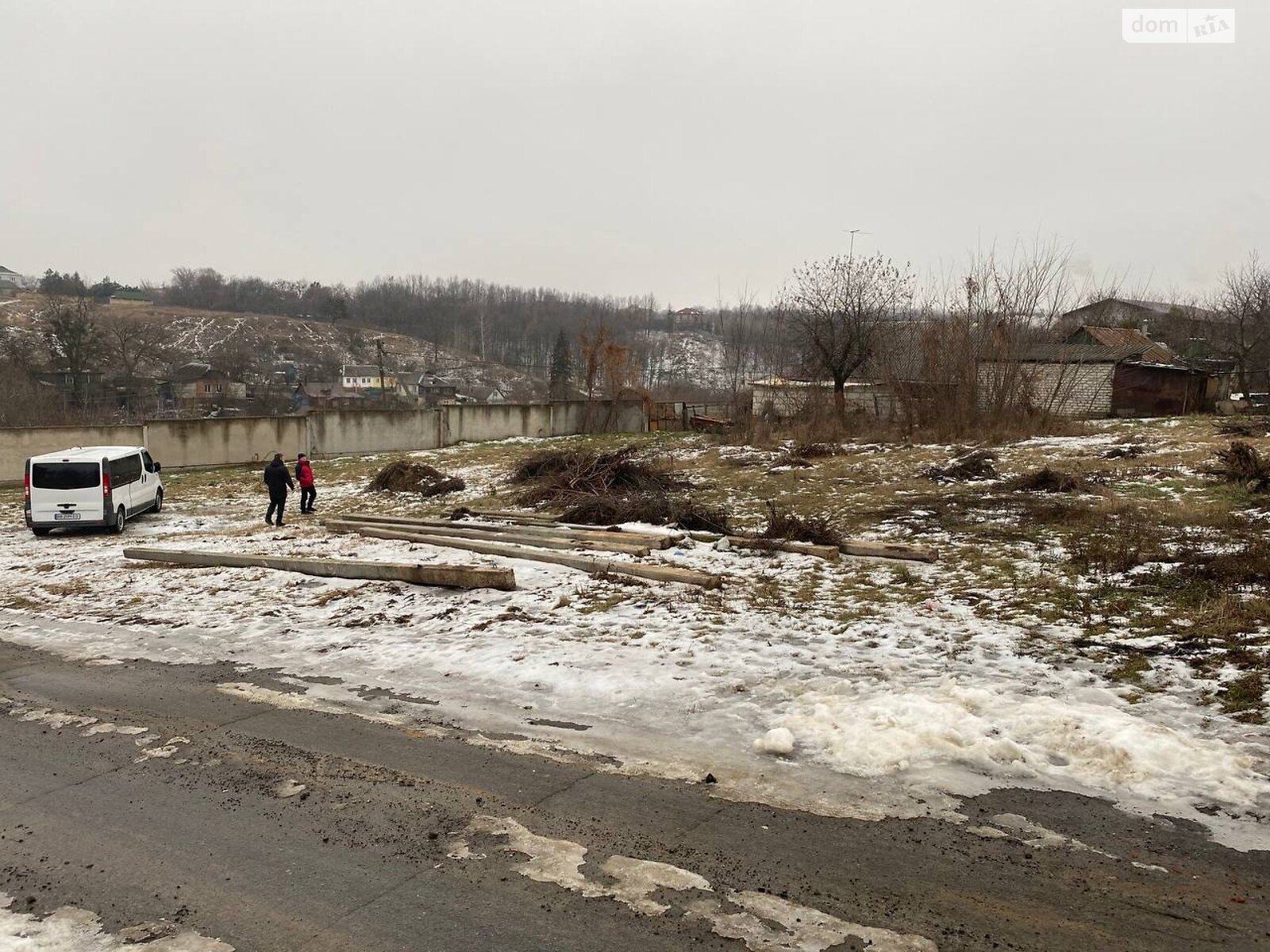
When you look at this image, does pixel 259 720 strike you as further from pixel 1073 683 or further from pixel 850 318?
pixel 850 318

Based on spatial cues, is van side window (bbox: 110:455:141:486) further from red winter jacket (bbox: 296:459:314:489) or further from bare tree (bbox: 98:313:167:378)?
bare tree (bbox: 98:313:167:378)

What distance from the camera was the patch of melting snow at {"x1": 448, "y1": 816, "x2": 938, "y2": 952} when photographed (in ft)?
11.4

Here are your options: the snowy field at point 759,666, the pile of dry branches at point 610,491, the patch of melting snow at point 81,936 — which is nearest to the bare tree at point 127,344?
the pile of dry branches at point 610,491

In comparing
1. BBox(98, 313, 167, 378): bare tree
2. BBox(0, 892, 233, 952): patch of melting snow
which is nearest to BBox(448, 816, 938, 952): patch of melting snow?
BBox(0, 892, 233, 952): patch of melting snow

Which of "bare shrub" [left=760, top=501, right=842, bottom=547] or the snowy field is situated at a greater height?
"bare shrub" [left=760, top=501, right=842, bottom=547]

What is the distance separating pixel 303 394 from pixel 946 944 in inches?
3720

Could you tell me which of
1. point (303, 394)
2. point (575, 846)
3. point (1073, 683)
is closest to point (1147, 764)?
point (1073, 683)

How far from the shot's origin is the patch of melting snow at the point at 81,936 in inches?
139

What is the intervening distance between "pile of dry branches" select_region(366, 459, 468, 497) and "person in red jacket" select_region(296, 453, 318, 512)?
8.85 ft

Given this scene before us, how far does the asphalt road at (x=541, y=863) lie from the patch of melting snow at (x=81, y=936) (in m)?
0.07

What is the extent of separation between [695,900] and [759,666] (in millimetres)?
3589

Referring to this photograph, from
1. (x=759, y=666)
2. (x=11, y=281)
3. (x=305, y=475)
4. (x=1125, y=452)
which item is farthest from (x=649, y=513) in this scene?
(x=11, y=281)

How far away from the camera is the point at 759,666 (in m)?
7.27

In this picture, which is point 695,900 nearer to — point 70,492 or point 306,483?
point 306,483
